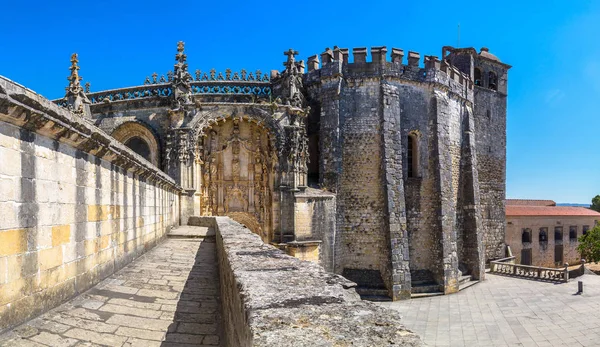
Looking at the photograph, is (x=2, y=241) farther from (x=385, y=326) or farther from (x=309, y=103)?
(x=309, y=103)

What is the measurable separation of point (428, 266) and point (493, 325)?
15.5 ft

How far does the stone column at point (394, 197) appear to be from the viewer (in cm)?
1565

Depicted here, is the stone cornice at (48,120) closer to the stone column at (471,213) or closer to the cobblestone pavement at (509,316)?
the cobblestone pavement at (509,316)

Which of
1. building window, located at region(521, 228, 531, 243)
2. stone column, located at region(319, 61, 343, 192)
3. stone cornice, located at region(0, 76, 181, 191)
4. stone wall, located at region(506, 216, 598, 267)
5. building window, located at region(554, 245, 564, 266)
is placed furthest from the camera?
building window, located at region(554, 245, 564, 266)

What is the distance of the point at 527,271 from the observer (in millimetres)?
20812

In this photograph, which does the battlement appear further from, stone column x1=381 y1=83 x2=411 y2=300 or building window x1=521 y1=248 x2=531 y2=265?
building window x1=521 y1=248 x2=531 y2=265

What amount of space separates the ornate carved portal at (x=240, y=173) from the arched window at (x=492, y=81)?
53.4 ft

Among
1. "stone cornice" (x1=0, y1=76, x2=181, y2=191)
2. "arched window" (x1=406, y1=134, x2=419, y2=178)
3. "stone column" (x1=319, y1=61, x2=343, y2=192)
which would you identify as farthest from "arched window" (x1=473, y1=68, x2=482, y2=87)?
"stone cornice" (x1=0, y1=76, x2=181, y2=191)

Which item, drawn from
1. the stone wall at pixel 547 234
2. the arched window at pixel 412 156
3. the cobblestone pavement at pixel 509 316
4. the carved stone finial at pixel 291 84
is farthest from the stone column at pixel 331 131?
the stone wall at pixel 547 234

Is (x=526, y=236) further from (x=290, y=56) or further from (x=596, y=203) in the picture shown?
(x=596, y=203)

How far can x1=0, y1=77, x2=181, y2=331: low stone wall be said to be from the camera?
8.34 feet

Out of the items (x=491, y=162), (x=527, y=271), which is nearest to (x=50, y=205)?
(x=527, y=271)

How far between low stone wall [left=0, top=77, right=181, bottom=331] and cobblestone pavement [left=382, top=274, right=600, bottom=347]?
1030 cm

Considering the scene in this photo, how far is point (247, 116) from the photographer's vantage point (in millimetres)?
15461
